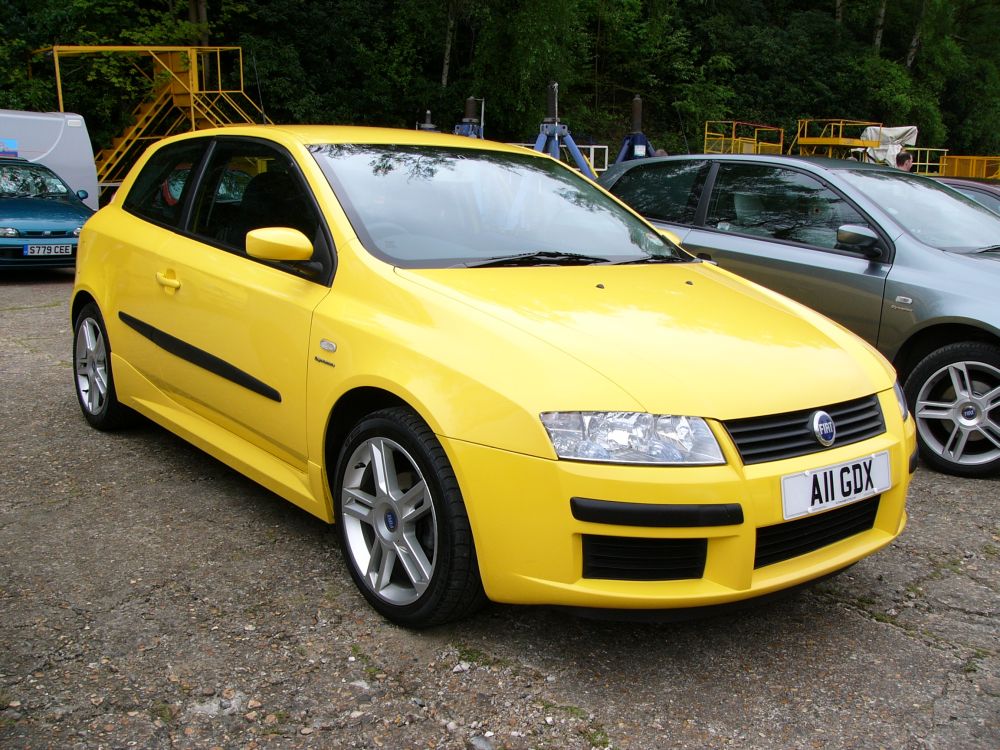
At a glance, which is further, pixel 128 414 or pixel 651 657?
pixel 128 414

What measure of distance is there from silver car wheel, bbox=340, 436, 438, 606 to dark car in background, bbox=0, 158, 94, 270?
8932 mm

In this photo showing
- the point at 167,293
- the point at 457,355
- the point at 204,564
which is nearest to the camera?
the point at 457,355

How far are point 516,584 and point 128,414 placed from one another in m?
2.85

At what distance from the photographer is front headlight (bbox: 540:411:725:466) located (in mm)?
2330

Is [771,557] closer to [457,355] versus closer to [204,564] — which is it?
[457,355]

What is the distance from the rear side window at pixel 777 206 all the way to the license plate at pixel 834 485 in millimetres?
2657

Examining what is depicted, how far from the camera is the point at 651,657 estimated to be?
2654mm

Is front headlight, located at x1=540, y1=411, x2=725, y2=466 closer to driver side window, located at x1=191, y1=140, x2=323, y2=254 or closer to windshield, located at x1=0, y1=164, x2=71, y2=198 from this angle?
driver side window, located at x1=191, y1=140, x2=323, y2=254

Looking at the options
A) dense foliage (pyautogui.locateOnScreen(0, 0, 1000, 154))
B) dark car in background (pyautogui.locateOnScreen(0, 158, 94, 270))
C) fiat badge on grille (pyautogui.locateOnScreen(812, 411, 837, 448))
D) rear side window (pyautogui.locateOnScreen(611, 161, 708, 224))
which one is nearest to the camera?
fiat badge on grille (pyautogui.locateOnScreen(812, 411, 837, 448))

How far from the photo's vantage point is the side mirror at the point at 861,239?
4.68 metres

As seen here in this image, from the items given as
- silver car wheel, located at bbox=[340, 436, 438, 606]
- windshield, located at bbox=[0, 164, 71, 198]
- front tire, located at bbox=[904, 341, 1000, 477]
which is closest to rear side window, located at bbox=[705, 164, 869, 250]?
front tire, located at bbox=[904, 341, 1000, 477]

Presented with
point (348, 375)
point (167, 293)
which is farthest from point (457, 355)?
point (167, 293)

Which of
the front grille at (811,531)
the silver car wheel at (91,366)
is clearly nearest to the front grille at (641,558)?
the front grille at (811,531)

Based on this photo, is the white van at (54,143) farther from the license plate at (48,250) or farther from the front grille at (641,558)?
the front grille at (641,558)
